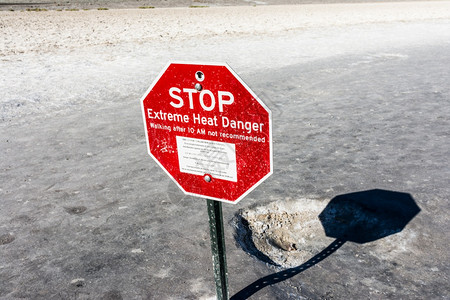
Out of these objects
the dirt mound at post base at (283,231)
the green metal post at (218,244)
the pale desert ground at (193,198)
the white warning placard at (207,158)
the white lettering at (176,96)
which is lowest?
the dirt mound at post base at (283,231)

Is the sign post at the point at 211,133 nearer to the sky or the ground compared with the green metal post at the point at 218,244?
nearer to the sky

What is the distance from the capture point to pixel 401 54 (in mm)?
11727

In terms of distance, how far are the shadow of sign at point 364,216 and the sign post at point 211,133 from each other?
1304 mm

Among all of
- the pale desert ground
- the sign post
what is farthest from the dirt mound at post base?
the sign post

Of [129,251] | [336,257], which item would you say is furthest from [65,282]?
[336,257]

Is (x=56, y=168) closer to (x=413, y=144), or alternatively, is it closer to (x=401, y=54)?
(x=413, y=144)

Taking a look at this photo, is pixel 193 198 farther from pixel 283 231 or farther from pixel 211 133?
pixel 211 133

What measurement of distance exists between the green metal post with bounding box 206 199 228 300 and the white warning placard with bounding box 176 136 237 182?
22cm

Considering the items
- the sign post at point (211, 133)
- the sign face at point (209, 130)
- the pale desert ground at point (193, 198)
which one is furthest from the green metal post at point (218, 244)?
the pale desert ground at point (193, 198)

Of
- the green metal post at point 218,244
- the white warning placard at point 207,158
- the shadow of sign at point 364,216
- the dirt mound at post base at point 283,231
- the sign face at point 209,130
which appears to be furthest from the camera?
the shadow of sign at point 364,216

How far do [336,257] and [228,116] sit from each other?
1835mm

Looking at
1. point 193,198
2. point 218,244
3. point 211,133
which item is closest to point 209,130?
point 211,133

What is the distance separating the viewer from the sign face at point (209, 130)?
2164 millimetres

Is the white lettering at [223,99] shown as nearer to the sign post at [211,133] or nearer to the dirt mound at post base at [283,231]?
the sign post at [211,133]
